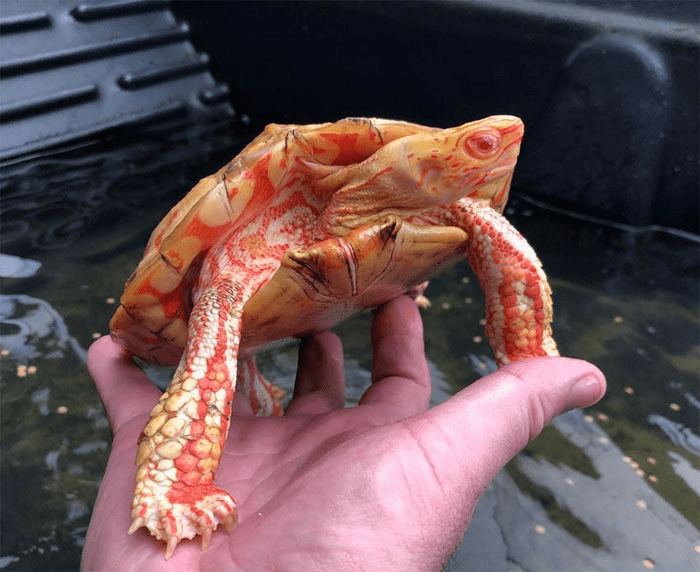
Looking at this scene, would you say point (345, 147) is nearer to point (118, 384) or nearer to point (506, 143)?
point (506, 143)

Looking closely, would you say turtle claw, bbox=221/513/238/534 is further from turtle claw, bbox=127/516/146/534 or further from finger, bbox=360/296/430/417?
finger, bbox=360/296/430/417

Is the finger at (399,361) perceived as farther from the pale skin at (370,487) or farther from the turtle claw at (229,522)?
the turtle claw at (229,522)

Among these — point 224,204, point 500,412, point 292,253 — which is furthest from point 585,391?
point 224,204

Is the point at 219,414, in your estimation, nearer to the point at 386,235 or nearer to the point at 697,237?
the point at 386,235

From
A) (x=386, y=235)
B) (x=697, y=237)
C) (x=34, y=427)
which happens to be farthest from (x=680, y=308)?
(x=34, y=427)

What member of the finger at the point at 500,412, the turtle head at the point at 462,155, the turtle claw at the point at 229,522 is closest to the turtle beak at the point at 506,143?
the turtle head at the point at 462,155

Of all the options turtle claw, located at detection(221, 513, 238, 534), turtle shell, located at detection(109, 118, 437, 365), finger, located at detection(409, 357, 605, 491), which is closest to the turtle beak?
turtle shell, located at detection(109, 118, 437, 365)

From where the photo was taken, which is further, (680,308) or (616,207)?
(616,207)
